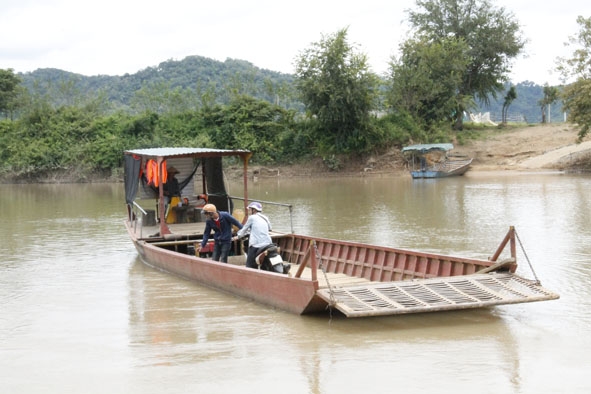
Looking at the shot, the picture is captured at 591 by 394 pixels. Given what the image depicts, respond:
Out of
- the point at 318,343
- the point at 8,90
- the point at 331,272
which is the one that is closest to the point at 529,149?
the point at 331,272

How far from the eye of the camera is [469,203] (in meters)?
22.5

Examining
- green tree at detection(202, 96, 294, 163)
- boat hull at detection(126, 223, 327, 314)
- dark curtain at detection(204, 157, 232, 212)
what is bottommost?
boat hull at detection(126, 223, 327, 314)

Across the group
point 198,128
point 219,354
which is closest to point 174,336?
point 219,354

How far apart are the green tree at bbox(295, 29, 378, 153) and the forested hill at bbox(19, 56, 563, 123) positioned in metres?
7.17

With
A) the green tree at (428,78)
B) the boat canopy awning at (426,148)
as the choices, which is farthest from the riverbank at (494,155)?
the green tree at (428,78)

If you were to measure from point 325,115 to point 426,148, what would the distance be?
225 inches

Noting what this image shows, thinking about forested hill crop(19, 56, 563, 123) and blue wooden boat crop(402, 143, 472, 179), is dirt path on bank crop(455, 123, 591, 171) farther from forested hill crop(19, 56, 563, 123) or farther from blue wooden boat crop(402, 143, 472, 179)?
forested hill crop(19, 56, 563, 123)

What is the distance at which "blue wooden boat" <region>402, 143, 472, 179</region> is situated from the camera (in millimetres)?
35094

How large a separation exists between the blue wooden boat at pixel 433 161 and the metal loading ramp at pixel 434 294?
26.7m

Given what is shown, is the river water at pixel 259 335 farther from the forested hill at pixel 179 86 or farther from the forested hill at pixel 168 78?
the forested hill at pixel 168 78

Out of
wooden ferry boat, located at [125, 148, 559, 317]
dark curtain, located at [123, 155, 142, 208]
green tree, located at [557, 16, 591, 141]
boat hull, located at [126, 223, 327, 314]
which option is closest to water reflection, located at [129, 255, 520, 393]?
boat hull, located at [126, 223, 327, 314]

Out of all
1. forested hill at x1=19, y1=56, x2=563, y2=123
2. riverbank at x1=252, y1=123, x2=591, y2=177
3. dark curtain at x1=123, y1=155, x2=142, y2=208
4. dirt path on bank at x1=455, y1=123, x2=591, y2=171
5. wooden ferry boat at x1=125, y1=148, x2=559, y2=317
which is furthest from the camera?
forested hill at x1=19, y1=56, x2=563, y2=123

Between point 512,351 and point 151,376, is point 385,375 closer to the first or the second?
point 512,351

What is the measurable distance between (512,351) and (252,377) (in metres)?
2.80
